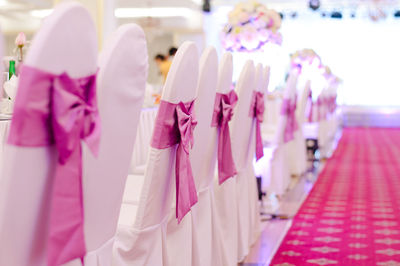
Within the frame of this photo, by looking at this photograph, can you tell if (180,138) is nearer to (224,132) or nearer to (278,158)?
(224,132)

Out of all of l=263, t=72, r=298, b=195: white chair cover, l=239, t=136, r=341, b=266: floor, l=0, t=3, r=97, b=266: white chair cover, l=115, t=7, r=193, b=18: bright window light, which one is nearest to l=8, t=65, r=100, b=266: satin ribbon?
l=0, t=3, r=97, b=266: white chair cover

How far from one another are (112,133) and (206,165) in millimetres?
1096

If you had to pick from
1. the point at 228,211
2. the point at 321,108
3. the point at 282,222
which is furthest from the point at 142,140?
the point at 321,108

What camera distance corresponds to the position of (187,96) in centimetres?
191

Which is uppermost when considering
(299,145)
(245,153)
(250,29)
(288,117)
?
(250,29)

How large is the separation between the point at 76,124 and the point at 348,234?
279 cm

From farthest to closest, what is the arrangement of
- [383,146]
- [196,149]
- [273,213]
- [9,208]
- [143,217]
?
[383,146] → [273,213] → [196,149] → [143,217] → [9,208]

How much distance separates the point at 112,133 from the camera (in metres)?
1.41

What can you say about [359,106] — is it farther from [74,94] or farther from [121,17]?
[74,94]

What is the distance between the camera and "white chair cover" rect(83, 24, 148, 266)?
1324 mm

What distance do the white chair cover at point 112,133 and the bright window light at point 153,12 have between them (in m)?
13.8

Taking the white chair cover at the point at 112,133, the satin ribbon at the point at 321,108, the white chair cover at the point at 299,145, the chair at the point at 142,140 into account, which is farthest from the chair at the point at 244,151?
the satin ribbon at the point at 321,108

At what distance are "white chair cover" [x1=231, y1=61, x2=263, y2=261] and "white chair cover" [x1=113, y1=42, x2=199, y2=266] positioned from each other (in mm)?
906

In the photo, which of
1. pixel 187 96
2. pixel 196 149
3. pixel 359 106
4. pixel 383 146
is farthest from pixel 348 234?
pixel 359 106
